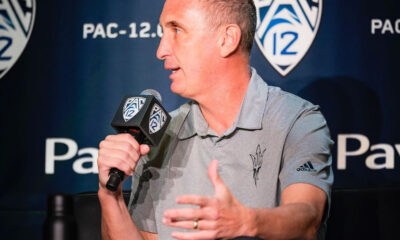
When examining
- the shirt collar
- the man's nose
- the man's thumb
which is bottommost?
the man's thumb

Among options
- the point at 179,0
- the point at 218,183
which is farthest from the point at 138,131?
the point at 179,0

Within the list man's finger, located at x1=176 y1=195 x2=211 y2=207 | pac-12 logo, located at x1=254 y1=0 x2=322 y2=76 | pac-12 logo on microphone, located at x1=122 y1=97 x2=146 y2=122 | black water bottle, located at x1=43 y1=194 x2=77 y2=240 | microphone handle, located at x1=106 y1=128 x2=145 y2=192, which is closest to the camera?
man's finger, located at x1=176 y1=195 x2=211 y2=207

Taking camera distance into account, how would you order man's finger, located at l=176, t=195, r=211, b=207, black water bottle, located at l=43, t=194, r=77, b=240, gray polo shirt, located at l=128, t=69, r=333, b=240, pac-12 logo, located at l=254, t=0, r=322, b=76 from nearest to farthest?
1. man's finger, located at l=176, t=195, r=211, b=207
2. gray polo shirt, located at l=128, t=69, r=333, b=240
3. black water bottle, located at l=43, t=194, r=77, b=240
4. pac-12 logo, located at l=254, t=0, r=322, b=76

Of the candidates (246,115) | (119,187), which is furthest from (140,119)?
(246,115)

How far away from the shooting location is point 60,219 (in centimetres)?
165

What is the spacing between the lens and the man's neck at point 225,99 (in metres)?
1.58

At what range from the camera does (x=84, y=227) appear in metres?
1.73

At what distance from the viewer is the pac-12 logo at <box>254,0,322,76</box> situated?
2.11 m

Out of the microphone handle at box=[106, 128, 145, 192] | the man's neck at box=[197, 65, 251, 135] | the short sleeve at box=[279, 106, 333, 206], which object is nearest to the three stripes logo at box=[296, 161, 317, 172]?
the short sleeve at box=[279, 106, 333, 206]

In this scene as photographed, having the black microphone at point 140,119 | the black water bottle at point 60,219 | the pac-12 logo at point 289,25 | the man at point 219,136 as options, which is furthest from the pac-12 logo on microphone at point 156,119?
the pac-12 logo at point 289,25

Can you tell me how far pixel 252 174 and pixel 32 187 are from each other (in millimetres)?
1024

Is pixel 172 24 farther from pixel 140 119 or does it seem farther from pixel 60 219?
pixel 60 219

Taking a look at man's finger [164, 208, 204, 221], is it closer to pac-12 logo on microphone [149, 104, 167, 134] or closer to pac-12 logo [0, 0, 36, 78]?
pac-12 logo on microphone [149, 104, 167, 134]

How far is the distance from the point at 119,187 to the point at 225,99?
0.40 m
